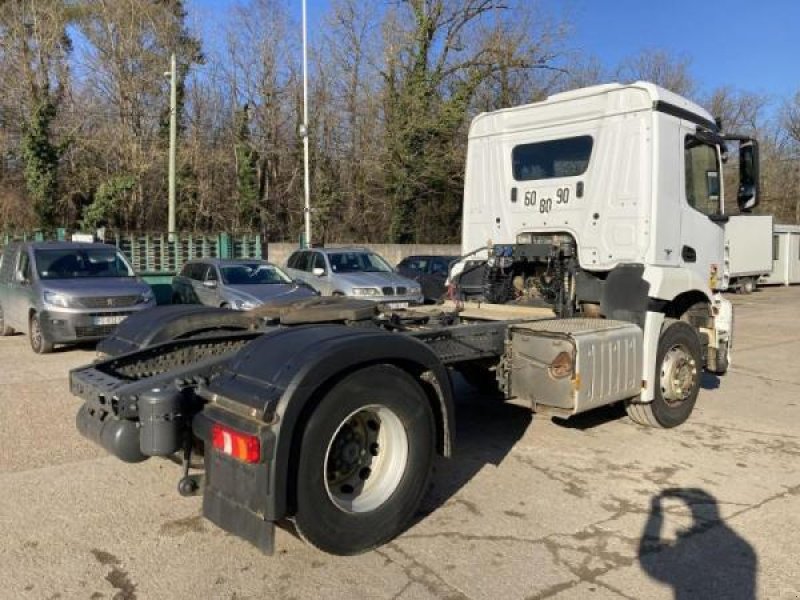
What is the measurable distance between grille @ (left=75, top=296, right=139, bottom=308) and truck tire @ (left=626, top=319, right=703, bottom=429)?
7.81m

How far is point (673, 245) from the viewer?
6.22 meters

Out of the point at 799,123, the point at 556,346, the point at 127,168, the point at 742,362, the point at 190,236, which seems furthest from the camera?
the point at 799,123

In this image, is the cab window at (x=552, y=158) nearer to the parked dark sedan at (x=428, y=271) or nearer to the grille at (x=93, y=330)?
the grille at (x=93, y=330)

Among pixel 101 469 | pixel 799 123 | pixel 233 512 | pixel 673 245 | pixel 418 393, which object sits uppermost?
pixel 799 123

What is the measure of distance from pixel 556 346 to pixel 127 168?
27.7 meters

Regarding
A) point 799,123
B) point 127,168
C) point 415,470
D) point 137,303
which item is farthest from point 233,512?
point 799,123

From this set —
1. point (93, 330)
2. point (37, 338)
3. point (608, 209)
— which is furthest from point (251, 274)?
point (608, 209)

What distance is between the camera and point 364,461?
3.94m

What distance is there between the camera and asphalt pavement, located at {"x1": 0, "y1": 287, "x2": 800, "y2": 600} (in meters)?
3.45

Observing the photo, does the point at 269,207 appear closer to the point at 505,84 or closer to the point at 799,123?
the point at 505,84

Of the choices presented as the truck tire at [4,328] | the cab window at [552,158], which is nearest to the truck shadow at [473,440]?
the cab window at [552,158]

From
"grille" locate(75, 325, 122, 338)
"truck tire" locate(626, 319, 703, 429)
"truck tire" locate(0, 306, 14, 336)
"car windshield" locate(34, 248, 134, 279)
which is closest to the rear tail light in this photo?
"truck tire" locate(626, 319, 703, 429)

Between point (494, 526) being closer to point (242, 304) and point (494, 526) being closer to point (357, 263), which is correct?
point (242, 304)

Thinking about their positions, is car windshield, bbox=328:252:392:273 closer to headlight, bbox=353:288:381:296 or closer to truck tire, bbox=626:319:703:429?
headlight, bbox=353:288:381:296
